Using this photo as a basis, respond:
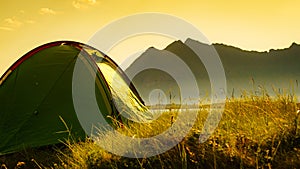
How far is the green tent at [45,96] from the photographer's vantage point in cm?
868

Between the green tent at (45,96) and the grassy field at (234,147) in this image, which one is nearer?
the grassy field at (234,147)

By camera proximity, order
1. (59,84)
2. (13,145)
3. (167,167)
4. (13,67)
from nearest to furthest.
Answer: (167,167), (13,145), (59,84), (13,67)

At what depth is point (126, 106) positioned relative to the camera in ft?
32.1

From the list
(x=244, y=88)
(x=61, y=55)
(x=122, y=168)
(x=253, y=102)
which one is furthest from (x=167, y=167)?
(x=61, y=55)

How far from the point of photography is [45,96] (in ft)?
29.9

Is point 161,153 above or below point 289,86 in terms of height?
below

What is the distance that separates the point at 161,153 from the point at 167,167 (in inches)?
10.7

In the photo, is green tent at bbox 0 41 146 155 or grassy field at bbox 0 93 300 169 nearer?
grassy field at bbox 0 93 300 169

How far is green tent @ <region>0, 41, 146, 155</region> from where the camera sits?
Answer: 868 cm

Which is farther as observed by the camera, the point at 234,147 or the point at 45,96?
the point at 45,96

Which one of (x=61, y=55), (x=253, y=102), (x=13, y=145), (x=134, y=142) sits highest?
(x=61, y=55)

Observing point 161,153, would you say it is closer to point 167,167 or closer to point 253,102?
point 167,167

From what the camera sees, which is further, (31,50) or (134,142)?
(31,50)

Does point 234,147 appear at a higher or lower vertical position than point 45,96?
lower
